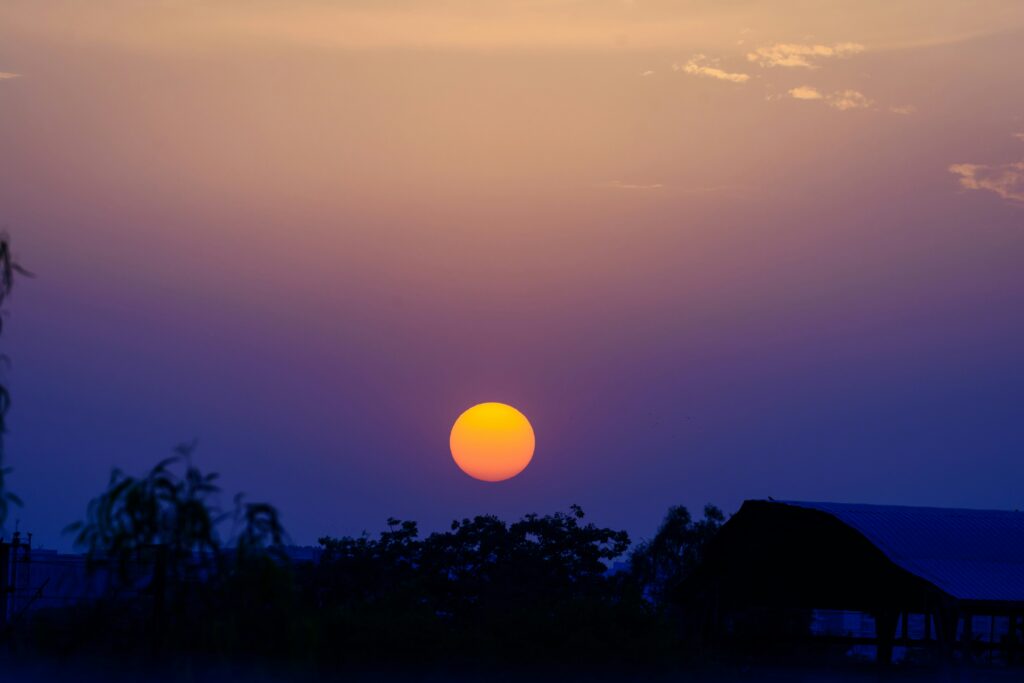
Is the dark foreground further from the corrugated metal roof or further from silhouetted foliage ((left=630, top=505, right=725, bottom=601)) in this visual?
silhouetted foliage ((left=630, top=505, right=725, bottom=601))

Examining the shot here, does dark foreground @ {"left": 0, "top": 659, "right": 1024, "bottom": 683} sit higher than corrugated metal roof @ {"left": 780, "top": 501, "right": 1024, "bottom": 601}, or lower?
lower

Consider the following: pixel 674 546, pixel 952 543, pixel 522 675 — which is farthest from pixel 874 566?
pixel 674 546

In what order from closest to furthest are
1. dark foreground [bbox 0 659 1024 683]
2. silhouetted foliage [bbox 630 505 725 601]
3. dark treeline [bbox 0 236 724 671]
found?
1. dark treeline [bbox 0 236 724 671]
2. dark foreground [bbox 0 659 1024 683]
3. silhouetted foliage [bbox 630 505 725 601]

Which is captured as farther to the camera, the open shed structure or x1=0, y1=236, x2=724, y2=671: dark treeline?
the open shed structure

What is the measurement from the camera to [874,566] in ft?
112

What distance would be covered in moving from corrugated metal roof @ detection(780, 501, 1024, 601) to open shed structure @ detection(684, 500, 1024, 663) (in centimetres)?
3

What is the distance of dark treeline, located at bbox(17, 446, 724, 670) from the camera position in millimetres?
11492

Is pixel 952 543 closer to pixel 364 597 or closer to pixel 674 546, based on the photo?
pixel 364 597

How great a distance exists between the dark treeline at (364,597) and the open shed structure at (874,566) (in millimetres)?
2508

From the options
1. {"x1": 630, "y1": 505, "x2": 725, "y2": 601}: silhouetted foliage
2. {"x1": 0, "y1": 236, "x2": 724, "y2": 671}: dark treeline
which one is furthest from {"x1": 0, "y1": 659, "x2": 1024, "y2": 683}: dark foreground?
{"x1": 630, "y1": 505, "x2": 725, "y2": 601}: silhouetted foliage

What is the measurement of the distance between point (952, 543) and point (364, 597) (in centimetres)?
1664

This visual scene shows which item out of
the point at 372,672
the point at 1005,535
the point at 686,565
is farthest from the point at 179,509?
the point at 686,565

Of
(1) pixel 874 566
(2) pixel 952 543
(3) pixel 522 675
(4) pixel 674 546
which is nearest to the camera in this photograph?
(3) pixel 522 675

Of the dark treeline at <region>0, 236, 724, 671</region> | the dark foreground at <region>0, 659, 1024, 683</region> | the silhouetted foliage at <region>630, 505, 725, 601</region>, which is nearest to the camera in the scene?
the dark treeline at <region>0, 236, 724, 671</region>
